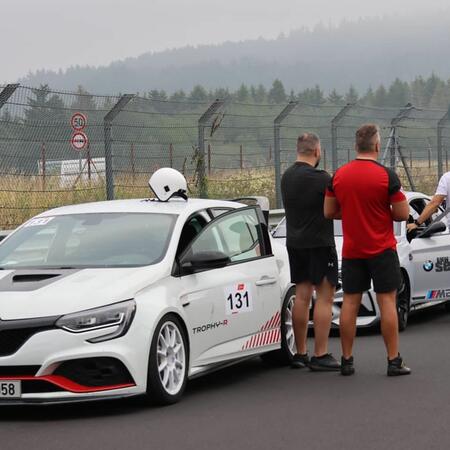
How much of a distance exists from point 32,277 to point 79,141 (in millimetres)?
7948

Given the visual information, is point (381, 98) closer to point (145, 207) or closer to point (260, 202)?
point (260, 202)

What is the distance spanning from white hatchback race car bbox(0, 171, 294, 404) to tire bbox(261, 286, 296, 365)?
0.01 metres

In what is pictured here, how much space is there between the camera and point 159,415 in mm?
8422

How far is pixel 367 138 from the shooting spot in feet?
33.2

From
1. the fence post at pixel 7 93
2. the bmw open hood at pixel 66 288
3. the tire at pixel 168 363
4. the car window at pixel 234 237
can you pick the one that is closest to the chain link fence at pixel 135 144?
the fence post at pixel 7 93

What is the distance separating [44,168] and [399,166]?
1328 centimetres

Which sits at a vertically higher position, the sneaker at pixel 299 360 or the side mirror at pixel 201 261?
the side mirror at pixel 201 261

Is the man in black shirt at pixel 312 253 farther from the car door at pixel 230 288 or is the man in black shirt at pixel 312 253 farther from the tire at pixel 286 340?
the car door at pixel 230 288

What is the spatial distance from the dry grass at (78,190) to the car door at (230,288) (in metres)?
5.68

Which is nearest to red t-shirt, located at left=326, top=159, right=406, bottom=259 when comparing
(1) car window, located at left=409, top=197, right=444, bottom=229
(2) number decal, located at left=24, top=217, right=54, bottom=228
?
(2) number decal, located at left=24, top=217, right=54, bottom=228

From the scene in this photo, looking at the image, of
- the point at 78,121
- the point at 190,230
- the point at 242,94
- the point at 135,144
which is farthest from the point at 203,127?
the point at 242,94

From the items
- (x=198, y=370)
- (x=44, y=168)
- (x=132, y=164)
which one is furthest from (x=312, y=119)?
(x=198, y=370)

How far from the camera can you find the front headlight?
8289 mm

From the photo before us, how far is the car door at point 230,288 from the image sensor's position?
9.26 m
